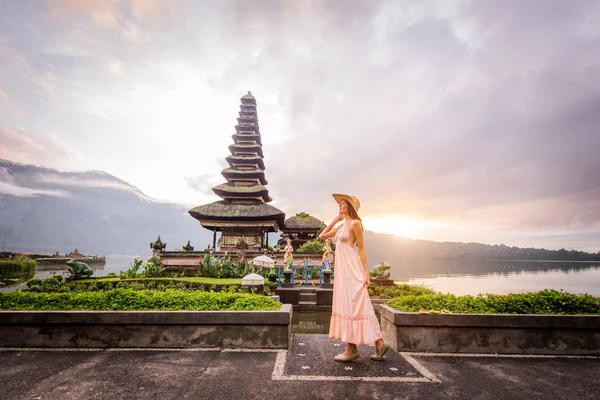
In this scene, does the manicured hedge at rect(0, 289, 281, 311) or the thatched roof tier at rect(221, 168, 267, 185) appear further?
the thatched roof tier at rect(221, 168, 267, 185)

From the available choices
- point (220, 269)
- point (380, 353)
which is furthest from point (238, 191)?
point (380, 353)

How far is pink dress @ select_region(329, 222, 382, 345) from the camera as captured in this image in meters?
4.33

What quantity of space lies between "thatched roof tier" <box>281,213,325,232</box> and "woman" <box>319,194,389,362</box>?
24842mm

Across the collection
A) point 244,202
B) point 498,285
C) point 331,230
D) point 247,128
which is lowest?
point 498,285

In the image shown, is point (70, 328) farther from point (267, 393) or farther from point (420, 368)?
point (420, 368)

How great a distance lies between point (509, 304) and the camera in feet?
18.1

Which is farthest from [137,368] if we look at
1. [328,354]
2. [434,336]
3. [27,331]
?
[434,336]

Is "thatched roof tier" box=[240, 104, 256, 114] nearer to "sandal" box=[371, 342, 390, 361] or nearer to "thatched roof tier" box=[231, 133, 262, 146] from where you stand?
"thatched roof tier" box=[231, 133, 262, 146]

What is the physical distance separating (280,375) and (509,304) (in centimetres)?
446

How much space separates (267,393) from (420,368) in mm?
2301

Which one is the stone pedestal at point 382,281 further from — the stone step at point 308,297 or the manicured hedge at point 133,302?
the manicured hedge at point 133,302

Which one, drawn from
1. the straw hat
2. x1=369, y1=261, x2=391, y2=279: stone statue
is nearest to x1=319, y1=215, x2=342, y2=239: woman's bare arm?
the straw hat

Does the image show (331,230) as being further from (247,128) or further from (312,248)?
(247,128)

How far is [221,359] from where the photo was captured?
177 inches
